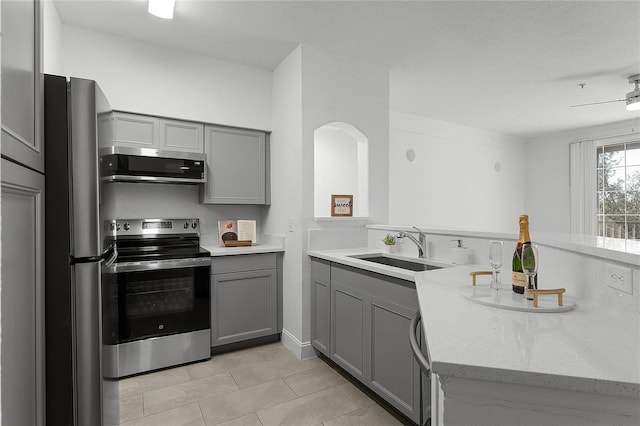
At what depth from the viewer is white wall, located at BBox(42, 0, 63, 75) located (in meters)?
2.02

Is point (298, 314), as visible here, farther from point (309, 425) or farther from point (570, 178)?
point (570, 178)

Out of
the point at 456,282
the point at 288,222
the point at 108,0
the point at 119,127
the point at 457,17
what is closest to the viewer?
the point at 456,282

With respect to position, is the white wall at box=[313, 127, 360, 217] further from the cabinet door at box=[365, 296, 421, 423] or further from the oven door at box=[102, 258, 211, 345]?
the cabinet door at box=[365, 296, 421, 423]

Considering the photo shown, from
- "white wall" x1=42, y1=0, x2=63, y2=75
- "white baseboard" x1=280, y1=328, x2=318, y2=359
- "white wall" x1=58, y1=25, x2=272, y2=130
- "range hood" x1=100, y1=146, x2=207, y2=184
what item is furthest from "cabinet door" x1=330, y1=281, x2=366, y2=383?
"white wall" x1=42, y1=0, x2=63, y2=75

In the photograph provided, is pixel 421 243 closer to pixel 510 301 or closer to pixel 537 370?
pixel 510 301

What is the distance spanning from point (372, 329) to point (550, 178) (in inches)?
235

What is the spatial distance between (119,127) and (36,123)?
197 cm

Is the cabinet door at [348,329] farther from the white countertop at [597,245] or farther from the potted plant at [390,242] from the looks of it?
the white countertop at [597,245]

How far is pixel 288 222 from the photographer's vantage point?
3.02 m

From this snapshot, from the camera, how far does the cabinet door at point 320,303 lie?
101 inches

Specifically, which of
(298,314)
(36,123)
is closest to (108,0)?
(36,123)

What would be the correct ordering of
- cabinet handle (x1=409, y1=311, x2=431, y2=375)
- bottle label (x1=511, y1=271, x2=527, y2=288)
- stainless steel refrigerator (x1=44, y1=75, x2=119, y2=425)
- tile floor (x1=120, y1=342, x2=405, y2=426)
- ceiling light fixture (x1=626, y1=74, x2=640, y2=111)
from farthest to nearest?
ceiling light fixture (x1=626, y1=74, x2=640, y2=111)
tile floor (x1=120, y1=342, x2=405, y2=426)
bottle label (x1=511, y1=271, x2=527, y2=288)
stainless steel refrigerator (x1=44, y1=75, x2=119, y2=425)
cabinet handle (x1=409, y1=311, x2=431, y2=375)

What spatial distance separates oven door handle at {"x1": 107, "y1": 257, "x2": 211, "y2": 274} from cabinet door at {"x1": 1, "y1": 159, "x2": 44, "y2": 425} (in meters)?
1.52

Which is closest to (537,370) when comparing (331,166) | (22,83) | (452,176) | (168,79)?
(22,83)
